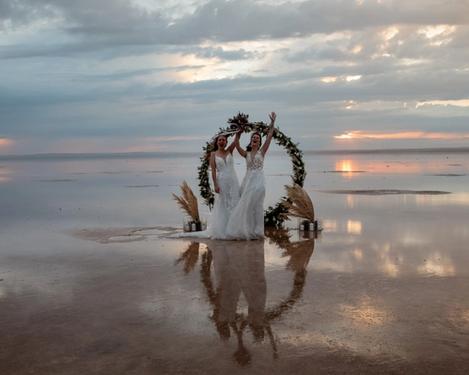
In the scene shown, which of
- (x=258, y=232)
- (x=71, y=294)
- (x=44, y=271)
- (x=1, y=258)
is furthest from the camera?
(x=258, y=232)

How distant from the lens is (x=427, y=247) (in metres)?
11.5

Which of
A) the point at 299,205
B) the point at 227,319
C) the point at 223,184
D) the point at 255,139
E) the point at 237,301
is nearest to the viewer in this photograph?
the point at 227,319

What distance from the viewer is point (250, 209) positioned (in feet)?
43.1

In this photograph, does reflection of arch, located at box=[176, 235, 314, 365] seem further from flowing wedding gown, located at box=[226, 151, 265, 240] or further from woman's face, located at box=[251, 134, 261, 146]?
woman's face, located at box=[251, 134, 261, 146]

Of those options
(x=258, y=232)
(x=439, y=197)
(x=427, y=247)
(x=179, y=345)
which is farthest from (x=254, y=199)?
(x=439, y=197)

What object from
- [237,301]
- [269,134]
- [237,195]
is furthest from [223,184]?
[237,301]

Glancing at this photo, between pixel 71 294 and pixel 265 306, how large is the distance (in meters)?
2.83

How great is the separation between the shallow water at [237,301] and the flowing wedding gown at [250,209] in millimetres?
425

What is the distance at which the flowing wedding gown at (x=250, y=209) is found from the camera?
12867mm

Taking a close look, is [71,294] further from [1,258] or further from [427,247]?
[427,247]

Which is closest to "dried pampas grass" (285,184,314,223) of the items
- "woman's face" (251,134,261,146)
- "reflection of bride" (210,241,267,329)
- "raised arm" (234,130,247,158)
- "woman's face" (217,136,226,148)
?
"raised arm" (234,130,247,158)

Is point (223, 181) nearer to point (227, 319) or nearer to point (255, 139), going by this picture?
point (255, 139)

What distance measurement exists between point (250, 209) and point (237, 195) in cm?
56

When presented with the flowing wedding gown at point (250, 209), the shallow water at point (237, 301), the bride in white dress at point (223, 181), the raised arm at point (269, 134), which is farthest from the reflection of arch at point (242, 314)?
the raised arm at point (269, 134)
